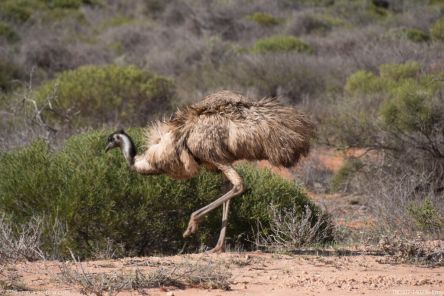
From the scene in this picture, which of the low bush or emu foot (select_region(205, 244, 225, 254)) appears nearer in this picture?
emu foot (select_region(205, 244, 225, 254))

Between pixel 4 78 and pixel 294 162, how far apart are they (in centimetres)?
1508

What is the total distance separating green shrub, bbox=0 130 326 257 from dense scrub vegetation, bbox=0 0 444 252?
35 mm

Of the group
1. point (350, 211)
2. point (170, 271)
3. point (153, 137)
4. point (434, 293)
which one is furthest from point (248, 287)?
point (350, 211)

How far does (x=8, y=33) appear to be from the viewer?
2747cm

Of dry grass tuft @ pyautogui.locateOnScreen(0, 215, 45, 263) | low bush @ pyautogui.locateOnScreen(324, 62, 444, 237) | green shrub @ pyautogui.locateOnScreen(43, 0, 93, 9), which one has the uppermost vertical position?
dry grass tuft @ pyautogui.locateOnScreen(0, 215, 45, 263)

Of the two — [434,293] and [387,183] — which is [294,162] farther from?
[387,183]

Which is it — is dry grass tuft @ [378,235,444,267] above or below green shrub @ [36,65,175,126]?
above

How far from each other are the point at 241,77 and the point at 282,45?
4720mm

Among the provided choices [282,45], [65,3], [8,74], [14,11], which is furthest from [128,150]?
[65,3]

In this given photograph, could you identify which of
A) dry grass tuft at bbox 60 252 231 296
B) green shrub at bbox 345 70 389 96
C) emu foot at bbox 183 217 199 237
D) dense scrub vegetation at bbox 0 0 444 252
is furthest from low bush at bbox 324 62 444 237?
dry grass tuft at bbox 60 252 231 296

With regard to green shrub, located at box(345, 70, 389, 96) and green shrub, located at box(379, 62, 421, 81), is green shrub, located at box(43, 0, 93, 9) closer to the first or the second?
green shrub, located at box(345, 70, 389, 96)

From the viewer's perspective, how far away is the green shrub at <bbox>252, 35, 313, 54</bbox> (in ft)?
78.9

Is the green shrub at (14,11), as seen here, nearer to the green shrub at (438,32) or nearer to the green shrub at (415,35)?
the green shrub at (415,35)

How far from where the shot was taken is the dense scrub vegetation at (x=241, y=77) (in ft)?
33.0
